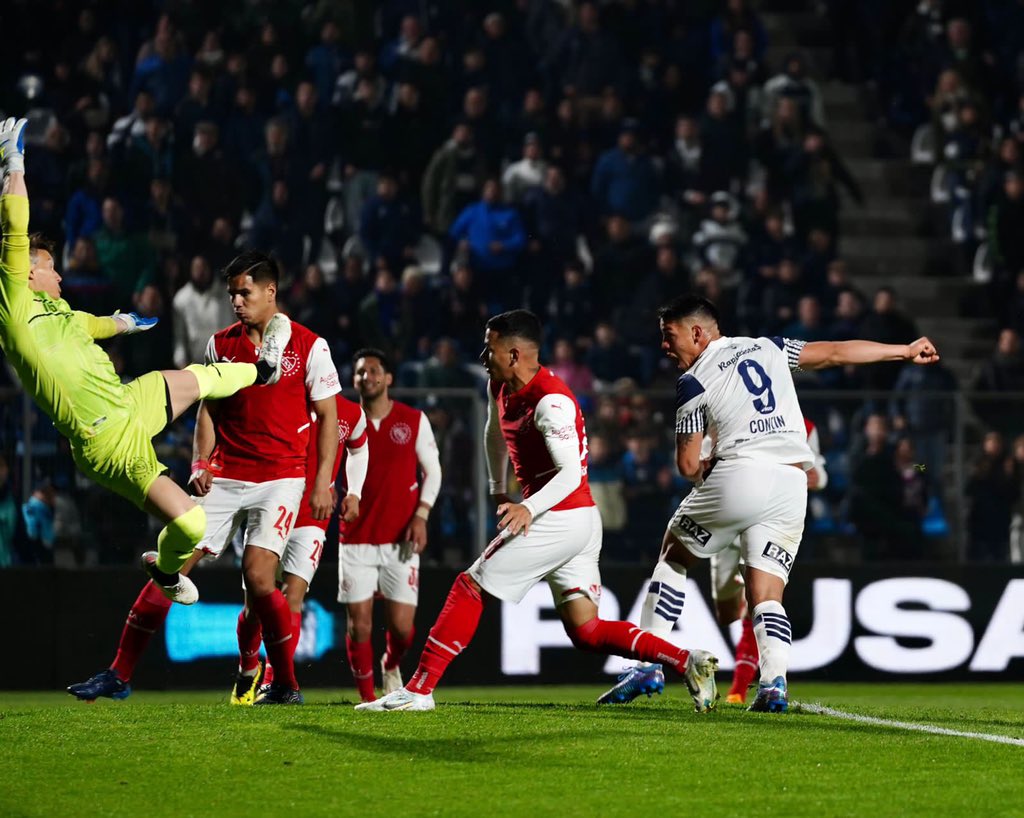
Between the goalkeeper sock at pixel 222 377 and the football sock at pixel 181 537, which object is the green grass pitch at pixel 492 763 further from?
the goalkeeper sock at pixel 222 377

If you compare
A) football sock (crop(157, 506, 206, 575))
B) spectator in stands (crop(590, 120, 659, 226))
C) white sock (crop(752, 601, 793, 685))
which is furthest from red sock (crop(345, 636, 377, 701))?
spectator in stands (crop(590, 120, 659, 226))

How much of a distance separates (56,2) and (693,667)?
14.3m

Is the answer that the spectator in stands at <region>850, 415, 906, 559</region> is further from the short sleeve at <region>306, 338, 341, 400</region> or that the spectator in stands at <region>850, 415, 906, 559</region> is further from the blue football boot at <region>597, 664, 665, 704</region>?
the short sleeve at <region>306, 338, 341, 400</region>

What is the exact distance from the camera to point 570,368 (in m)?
16.0

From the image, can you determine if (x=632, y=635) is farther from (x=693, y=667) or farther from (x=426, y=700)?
(x=426, y=700)

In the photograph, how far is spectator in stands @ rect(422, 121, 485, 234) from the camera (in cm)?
1823

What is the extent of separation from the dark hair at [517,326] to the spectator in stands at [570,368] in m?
7.52

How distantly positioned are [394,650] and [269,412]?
9.21ft

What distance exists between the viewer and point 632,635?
8.24 metres

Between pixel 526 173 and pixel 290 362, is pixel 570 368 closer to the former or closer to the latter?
pixel 526 173

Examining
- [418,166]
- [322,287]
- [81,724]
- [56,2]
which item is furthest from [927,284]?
[81,724]

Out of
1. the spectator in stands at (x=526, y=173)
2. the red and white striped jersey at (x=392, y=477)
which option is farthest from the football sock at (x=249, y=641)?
the spectator in stands at (x=526, y=173)

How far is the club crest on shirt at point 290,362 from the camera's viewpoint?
28.9 ft

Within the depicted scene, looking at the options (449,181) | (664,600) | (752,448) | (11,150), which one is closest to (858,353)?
(752,448)
